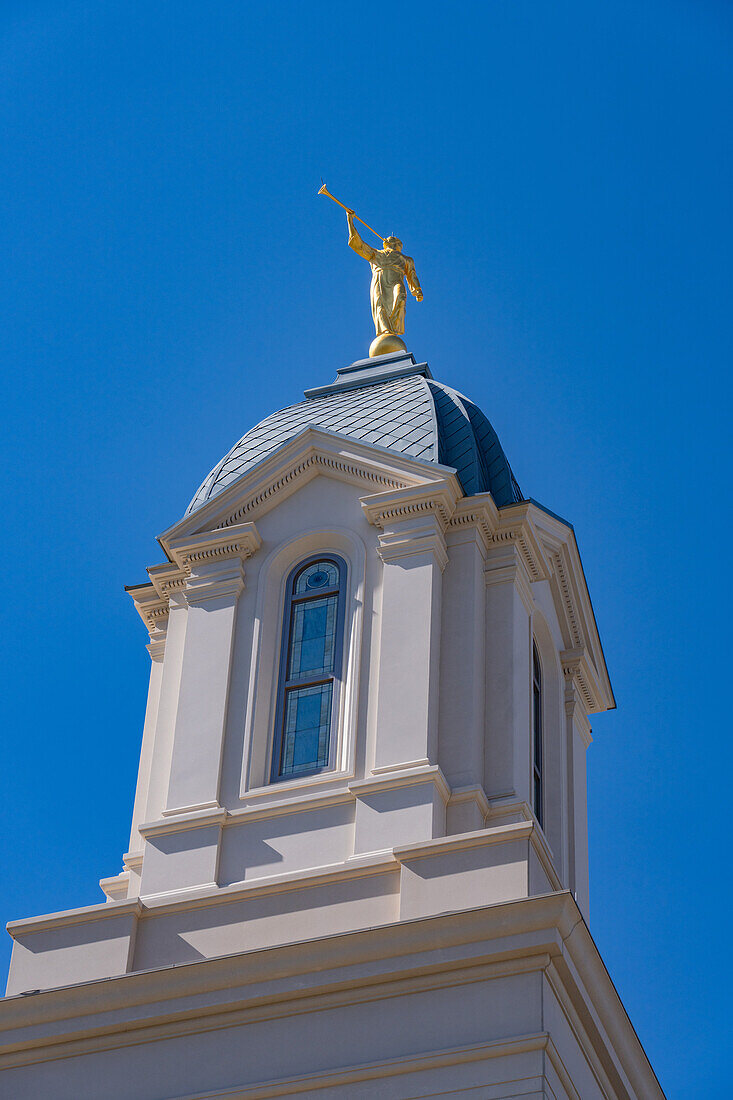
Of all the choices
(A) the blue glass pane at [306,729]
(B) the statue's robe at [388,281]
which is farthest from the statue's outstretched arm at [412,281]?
(A) the blue glass pane at [306,729]

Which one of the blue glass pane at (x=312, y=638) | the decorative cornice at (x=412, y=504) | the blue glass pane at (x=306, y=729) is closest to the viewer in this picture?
the blue glass pane at (x=306, y=729)

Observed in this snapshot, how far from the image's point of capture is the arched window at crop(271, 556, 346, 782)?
24594 millimetres

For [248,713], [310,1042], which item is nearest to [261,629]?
[248,713]

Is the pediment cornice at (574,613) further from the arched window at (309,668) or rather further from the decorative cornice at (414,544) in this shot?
the arched window at (309,668)

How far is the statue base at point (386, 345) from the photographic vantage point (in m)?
32.1

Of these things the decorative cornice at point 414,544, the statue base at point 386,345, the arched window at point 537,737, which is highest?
the statue base at point 386,345

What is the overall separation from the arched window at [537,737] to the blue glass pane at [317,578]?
2971mm

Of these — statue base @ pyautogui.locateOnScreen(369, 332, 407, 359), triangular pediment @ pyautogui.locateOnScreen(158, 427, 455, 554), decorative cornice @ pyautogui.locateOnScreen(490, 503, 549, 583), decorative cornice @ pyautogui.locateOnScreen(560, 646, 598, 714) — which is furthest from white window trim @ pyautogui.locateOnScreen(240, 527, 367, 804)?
statue base @ pyautogui.locateOnScreen(369, 332, 407, 359)

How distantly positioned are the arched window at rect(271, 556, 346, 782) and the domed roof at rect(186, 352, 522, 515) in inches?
75.3

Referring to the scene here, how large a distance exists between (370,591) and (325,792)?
117 inches

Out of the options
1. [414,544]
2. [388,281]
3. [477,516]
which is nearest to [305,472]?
[414,544]

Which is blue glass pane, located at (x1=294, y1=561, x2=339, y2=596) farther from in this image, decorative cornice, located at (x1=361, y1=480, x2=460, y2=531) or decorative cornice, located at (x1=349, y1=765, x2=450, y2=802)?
decorative cornice, located at (x1=349, y1=765, x2=450, y2=802)

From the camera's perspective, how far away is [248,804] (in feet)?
78.4

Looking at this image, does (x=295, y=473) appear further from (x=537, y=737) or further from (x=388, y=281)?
(x=388, y=281)
